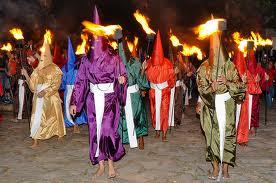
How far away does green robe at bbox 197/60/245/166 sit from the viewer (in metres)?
6.41

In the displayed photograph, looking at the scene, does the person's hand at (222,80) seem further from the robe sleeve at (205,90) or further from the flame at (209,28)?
the flame at (209,28)

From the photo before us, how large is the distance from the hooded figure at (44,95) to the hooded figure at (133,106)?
167 centimetres

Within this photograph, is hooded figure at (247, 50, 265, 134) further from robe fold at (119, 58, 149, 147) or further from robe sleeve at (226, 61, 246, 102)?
robe sleeve at (226, 61, 246, 102)

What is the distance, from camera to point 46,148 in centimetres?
907

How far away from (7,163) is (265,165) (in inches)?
177

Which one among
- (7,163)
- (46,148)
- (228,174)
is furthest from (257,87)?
(7,163)

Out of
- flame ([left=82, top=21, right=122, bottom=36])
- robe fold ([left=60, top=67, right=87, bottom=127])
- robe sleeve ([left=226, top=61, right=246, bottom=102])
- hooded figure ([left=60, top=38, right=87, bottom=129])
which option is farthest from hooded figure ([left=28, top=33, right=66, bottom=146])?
robe sleeve ([left=226, top=61, right=246, bottom=102])

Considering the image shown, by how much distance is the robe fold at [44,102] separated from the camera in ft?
Answer: 30.5

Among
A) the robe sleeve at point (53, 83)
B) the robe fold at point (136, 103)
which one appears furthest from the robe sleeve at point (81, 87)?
the robe sleeve at point (53, 83)

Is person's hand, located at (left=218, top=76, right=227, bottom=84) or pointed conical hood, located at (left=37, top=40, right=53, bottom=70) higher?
pointed conical hood, located at (left=37, top=40, right=53, bottom=70)

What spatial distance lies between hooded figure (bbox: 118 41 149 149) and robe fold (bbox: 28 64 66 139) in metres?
1.67

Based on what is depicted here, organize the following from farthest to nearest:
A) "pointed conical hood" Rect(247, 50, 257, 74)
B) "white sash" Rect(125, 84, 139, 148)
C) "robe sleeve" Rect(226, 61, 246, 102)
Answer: "pointed conical hood" Rect(247, 50, 257, 74) < "white sash" Rect(125, 84, 139, 148) < "robe sleeve" Rect(226, 61, 246, 102)

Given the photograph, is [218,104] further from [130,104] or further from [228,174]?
[130,104]

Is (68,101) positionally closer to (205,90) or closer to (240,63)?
(240,63)
